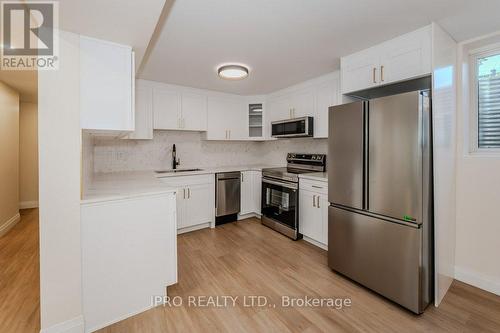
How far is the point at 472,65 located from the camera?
7.47 feet

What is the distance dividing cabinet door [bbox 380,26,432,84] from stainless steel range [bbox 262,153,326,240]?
152cm

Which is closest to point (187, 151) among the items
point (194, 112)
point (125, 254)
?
point (194, 112)

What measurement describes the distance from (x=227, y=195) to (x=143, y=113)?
1.80 metres

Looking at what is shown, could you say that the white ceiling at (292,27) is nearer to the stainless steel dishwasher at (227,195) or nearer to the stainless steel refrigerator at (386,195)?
the stainless steel refrigerator at (386,195)

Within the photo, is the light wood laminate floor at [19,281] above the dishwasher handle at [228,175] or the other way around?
Result: the other way around

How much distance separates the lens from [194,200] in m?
3.49

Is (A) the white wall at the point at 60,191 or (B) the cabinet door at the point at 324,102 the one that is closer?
(A) the white wall at the point at 60,191

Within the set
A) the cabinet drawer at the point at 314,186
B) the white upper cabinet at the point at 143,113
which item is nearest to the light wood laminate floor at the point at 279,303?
the cabinet drawer at the point at 314,186

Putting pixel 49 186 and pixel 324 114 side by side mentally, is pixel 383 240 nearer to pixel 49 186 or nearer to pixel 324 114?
pixel 324 114

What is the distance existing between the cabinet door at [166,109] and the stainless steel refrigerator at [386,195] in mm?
2446

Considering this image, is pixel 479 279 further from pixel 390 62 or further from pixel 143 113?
pixel 143 113

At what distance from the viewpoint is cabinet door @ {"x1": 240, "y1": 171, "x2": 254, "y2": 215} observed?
396cm

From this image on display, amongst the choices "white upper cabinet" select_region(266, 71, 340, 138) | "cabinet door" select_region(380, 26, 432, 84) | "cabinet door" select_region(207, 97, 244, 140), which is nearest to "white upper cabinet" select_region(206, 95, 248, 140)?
"cabinet door" select_region(207, 97, 244, 140)

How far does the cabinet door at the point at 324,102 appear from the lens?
3.02 meters
